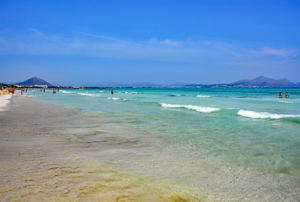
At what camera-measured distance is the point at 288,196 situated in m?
4.50

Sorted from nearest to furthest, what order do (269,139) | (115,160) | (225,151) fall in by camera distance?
(115,160), (225,151), (269,139)

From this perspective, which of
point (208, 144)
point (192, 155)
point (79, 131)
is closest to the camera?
point (192, 155)

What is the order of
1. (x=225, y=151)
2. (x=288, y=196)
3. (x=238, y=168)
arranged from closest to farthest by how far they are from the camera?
(x=288, y=196) < (x=238, y=168) < (x=225, y=151)

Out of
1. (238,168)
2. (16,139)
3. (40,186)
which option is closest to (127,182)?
(40,186)

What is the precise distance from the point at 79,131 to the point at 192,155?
19.3ft

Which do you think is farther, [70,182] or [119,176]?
[119,176]

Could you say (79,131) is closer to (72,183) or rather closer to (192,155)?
(192,155)

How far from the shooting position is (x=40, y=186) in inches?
180

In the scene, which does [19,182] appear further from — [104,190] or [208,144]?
[208,144]

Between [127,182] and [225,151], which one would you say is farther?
[225,151]

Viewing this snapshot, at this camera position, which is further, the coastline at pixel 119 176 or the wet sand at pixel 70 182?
the coastline at pixel 119 176

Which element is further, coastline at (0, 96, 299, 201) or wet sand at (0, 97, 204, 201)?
coastline at (0, 96, 299, 201)

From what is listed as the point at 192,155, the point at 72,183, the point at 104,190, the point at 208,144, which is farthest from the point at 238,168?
the point at 72,183

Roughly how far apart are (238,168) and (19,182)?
4804 millimetres
